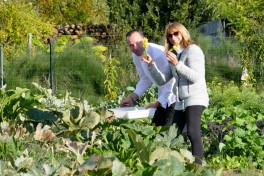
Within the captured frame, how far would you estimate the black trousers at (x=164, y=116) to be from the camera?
6.15m

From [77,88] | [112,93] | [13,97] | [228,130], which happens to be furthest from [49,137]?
[77,88]

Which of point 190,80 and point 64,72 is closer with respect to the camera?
point 190,80

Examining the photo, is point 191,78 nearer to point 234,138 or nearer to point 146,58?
point 146,58

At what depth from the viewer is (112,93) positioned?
13227 millimetres

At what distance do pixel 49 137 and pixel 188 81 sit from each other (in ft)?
5.80

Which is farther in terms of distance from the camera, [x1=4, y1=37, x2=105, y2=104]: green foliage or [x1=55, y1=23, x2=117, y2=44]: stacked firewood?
[x1=55, y1=23, x2=117, y2=44]: stacked firewood

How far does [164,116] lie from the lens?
6.19 m

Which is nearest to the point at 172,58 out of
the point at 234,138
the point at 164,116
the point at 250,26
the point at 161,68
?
the point at 161,68

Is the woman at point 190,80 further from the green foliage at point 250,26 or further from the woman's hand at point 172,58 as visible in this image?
the green foliage at point 250,26

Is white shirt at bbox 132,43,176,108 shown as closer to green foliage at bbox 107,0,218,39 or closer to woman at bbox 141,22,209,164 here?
woman at bbox 141,22,209,164

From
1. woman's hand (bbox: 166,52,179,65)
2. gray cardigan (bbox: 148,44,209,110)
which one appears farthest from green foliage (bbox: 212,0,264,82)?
woman's hand (bbox: 166,52,179,65)

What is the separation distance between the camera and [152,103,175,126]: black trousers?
615 cm

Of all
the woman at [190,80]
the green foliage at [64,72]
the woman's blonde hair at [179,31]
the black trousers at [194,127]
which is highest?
the woman's blonde hair at [179,31]

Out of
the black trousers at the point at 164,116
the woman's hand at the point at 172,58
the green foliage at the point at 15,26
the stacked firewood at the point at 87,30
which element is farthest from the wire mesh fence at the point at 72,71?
the stacked firewood at the point at 87,30
